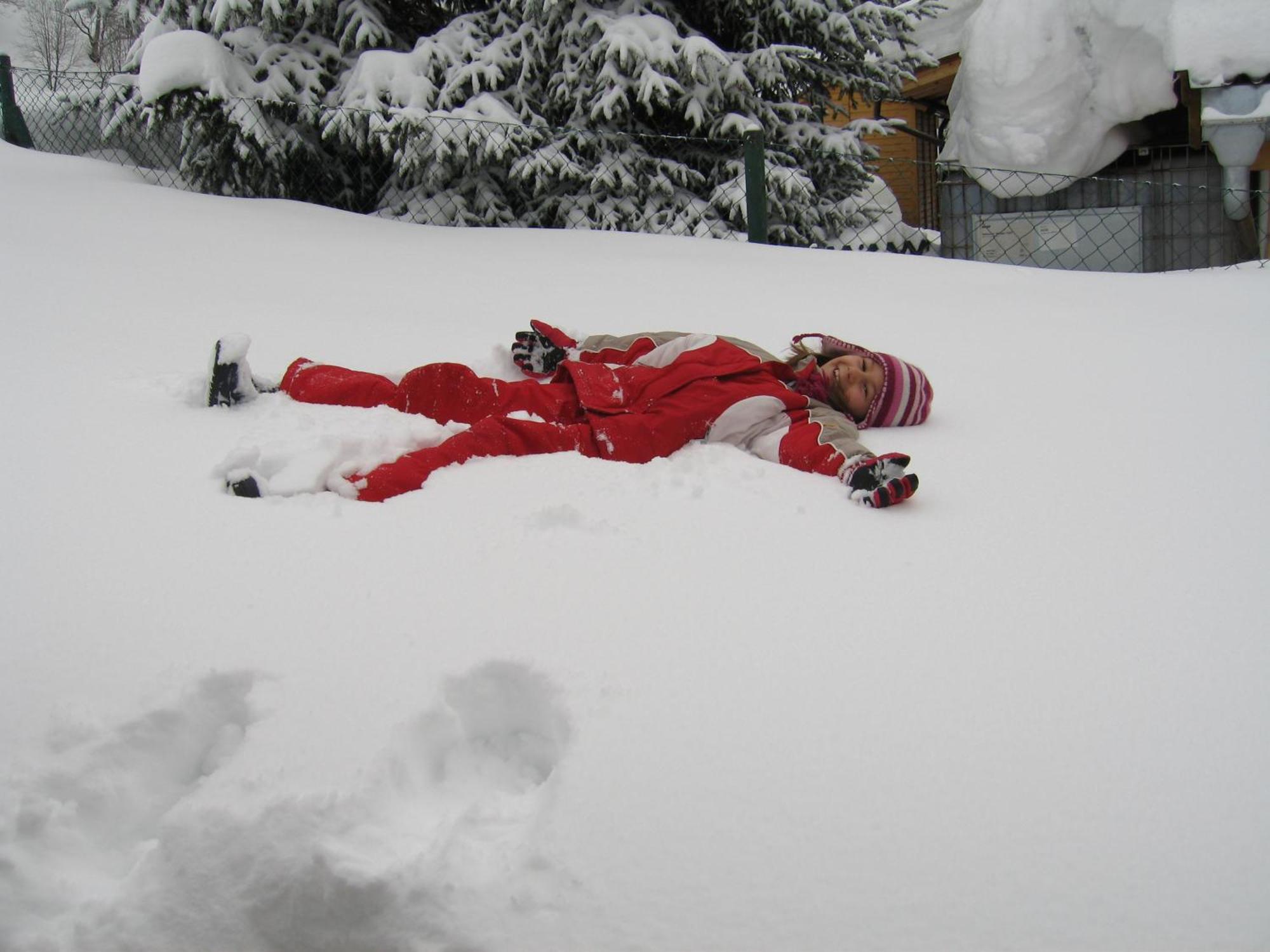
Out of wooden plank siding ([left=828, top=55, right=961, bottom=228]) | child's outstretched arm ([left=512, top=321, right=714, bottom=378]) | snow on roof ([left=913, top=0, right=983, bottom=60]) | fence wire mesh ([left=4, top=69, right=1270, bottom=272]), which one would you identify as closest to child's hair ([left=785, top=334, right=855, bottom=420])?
child's outstretched arm ([left=512, top=321, right=714, bottom=378])

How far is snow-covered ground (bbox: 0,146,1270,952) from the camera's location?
1.06 m

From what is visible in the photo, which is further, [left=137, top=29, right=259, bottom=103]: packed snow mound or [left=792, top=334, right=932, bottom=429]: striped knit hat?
[left=137, top=29, right=259, bottom=103]: packed snow mound

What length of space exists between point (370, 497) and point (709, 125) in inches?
180

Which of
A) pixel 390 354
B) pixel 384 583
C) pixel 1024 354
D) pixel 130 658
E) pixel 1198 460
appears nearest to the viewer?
pixel 130 658

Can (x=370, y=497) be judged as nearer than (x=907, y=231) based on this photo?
Yes

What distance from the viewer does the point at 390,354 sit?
3006 mm

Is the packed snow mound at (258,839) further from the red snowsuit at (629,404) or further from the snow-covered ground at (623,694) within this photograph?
the red snowsuit at (629,404)

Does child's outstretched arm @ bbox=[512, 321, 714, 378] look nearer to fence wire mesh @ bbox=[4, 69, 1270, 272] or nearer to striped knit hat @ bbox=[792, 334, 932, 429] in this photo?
striped knit hat @ bbox=[792, 334, 932, 429]

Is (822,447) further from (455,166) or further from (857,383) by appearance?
(455,166)

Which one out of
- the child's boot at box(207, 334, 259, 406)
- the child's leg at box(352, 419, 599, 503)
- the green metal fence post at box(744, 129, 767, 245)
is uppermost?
the green metal fence post at box(744, 129, 767, 245)

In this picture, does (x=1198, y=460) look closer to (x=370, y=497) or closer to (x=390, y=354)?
(x=370, y=497)

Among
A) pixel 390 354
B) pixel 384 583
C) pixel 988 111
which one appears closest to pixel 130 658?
pixel 384 583

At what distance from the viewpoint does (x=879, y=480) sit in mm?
1955

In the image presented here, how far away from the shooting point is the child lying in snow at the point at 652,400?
213cm
